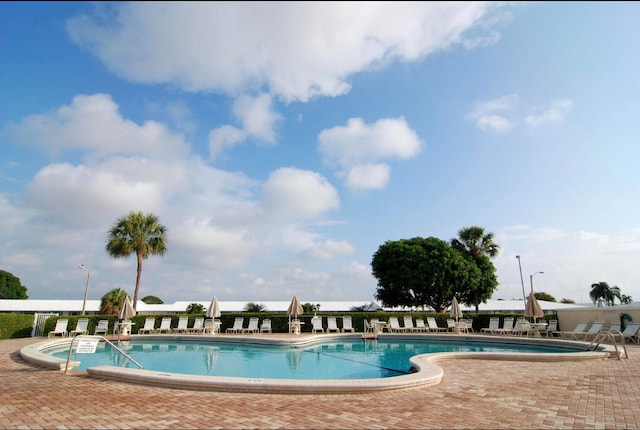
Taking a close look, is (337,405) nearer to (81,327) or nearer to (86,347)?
(86,347)

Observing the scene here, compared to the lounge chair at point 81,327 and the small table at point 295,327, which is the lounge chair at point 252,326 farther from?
the lounge chair at point 81,327

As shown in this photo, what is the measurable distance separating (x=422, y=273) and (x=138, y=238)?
23.9m

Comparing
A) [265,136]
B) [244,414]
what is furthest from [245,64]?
[244,414]

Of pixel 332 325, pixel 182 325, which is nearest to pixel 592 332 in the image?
pixel 332 325

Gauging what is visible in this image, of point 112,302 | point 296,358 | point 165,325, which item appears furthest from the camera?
point 112,302

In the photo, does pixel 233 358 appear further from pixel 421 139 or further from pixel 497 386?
pixel 421 139

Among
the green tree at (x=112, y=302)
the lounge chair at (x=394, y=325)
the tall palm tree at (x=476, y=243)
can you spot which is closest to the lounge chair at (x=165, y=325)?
the green tree at (x=112, y=302)

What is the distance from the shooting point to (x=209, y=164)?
17.7 m

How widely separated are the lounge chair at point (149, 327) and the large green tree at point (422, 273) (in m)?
22.0

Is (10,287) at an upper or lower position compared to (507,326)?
upper

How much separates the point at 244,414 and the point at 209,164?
13.9 m

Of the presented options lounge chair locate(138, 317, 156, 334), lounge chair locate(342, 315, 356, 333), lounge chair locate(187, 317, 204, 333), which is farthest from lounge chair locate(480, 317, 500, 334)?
lounge chair locate(138, 317, 156, 334)

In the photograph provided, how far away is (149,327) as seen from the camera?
21.7 meters

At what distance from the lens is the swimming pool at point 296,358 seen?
23.3ft
